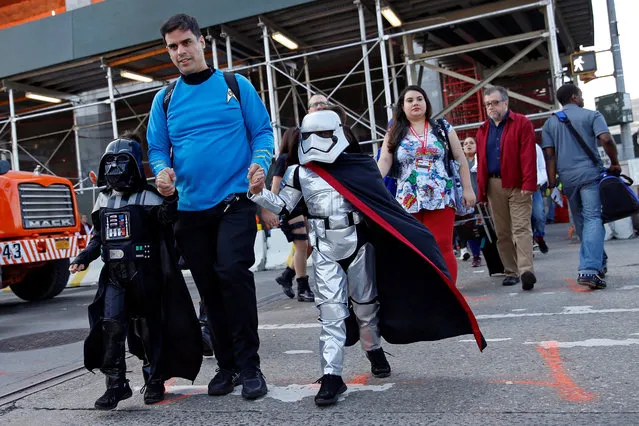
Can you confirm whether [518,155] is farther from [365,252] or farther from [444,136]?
[365,252]

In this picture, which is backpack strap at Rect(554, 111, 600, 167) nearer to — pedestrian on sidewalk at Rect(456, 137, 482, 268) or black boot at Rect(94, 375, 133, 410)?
pedestrian on sidewalk at Rect(456, 137, 482, 268)

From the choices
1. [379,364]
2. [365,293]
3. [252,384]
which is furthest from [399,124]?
[252,384]

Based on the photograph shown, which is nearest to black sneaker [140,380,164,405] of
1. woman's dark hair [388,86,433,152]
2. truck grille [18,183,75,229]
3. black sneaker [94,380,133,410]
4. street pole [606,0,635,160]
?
black sneaker [94,380,133,410]

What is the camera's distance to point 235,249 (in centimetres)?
353

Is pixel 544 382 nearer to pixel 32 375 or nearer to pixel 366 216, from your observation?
pixel 366 216

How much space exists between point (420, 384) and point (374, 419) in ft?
1.92

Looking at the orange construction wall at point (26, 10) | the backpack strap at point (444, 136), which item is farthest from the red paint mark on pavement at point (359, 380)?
the orange construction wall at point (26, 10)

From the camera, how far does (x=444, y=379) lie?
11.5ft

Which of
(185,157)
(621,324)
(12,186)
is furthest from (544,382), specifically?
(12,186)

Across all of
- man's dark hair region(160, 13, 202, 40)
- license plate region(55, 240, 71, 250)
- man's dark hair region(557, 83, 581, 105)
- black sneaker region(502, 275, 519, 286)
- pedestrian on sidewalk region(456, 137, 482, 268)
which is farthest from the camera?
license plate region(55, 240, 71, 250)

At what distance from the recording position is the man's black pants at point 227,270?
351cm

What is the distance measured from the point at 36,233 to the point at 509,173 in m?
6.57

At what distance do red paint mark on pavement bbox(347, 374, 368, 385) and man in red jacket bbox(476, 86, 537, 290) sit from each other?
3.17 meters

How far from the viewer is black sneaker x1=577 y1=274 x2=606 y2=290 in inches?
237
